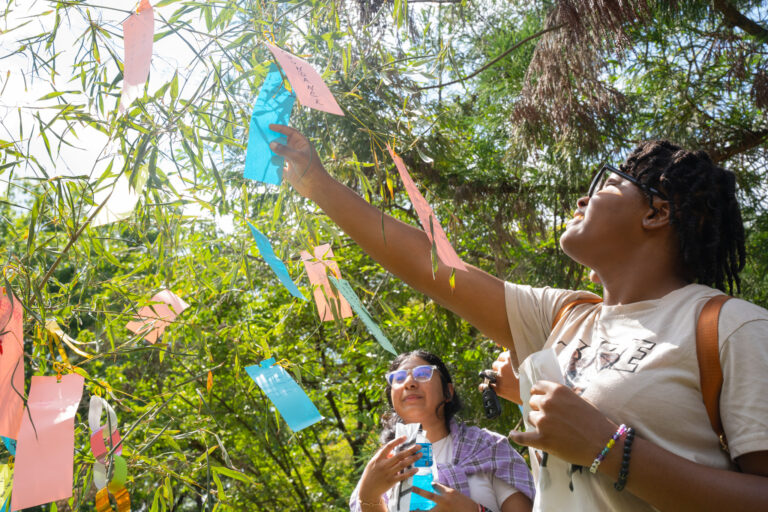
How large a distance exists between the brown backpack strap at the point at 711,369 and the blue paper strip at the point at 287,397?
2.09 feet

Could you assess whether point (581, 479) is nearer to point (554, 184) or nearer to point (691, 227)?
point (691, 227)

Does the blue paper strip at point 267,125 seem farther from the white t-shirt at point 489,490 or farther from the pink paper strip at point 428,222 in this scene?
the white t-shirt at point 489,490

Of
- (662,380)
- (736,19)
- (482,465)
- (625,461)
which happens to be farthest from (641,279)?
(736,19)

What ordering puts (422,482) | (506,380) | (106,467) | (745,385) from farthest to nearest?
(422,482), (506,380), (106,467), (745,385)

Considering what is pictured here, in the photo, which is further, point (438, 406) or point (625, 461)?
point (438, 406)

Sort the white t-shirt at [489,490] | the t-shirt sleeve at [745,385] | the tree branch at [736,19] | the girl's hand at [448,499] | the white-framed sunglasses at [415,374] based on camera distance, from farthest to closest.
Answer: the tree branch at [736,19], the white-framed sunglasses at [415,374], the white t-shirt at [489,490], the girl's hand at [448,499], the t-shirt sleeve at [745,385]

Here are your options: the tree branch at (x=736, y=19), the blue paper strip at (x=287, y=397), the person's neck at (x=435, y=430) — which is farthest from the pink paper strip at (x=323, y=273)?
the tree branch at (x=736, y=19)

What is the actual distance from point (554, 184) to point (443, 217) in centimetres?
69

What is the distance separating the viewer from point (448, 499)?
1.65m

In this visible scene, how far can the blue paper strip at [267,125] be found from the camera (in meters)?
0.97

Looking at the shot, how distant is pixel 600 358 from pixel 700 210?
0.34m

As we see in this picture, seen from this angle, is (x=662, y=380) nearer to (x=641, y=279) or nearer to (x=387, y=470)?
(x=641, y=279)

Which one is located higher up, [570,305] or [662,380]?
[570,305]

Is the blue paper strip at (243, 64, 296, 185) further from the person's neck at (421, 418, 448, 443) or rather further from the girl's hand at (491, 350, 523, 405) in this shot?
the person's neck at (421, 418, 448, 443)
